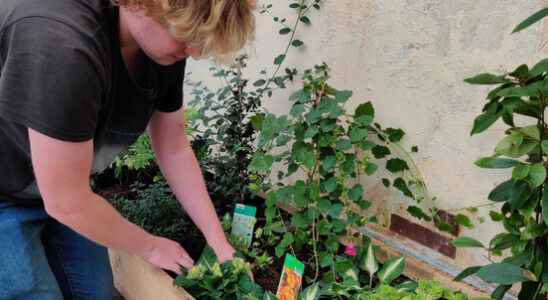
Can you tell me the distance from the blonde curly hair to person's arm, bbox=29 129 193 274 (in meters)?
0.34

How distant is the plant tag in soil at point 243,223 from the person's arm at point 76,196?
456 millimetres

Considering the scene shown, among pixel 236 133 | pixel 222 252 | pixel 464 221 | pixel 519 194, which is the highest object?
pixel 519 194

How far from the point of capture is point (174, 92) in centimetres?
157

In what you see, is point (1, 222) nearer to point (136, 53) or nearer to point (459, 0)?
point (136, 53)

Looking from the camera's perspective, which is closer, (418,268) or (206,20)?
(206,20)

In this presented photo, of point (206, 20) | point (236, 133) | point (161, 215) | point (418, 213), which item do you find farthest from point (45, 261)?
point (418, 213)

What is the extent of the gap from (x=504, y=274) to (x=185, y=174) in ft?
3.43

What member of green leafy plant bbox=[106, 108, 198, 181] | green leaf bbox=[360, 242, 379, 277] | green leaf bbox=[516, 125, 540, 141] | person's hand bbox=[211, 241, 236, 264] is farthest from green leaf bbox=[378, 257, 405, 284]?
green leafy plant bbox=[106, 108, 198, 181]

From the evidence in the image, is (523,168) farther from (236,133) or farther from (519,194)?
(236,133)

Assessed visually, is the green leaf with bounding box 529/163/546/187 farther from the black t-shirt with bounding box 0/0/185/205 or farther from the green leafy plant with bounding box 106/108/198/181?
the green leafy plant with bounding box 106/108/198/181

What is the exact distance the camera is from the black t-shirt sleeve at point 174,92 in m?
1.51

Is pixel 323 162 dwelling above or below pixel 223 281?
above

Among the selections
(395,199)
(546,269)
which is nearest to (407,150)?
(395,199)

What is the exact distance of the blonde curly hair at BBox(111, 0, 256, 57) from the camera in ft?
3.34
